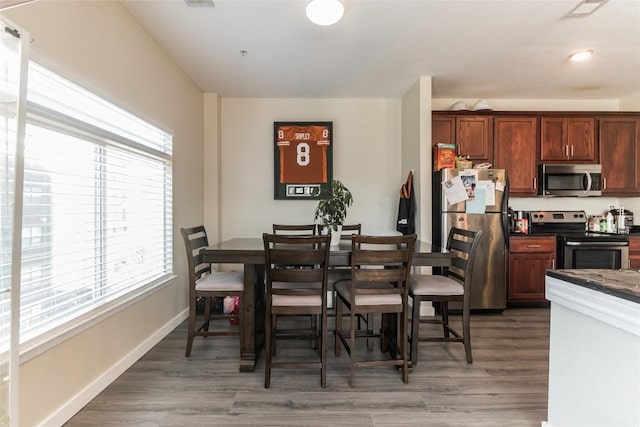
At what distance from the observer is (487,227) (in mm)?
3461

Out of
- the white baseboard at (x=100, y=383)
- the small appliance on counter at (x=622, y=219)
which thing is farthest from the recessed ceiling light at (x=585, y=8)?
the white baseboard at (x=100, y=383)

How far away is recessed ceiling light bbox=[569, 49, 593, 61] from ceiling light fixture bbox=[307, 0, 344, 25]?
2.37 meters

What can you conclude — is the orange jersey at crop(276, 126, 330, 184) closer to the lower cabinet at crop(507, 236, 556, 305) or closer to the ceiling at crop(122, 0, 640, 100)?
the ceiling at crop(122, 0, 640, 100)

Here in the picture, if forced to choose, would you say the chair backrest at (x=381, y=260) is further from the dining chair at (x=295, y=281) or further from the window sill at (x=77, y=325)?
the window sill at (x=77, y=325)

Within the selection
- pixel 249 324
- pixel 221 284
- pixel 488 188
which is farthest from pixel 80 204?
pixel 488 188

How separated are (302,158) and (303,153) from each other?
65 millimetres

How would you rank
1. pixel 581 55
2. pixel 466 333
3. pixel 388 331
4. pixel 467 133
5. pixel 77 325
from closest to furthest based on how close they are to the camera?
pixel 77 325
pixel 466 333
pixel 388 331
pixel 581 55
pixel 467 133

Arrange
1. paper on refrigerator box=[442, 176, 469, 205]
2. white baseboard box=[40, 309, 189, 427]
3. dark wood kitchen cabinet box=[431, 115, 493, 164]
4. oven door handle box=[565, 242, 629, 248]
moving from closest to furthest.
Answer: white baseboard box=[40, 309, 189, 427] < paper on refrigerator box=[442, 176, 469, 205] < oven door handle box=[565, 242, 629, 248] < dark wood kitchen cabinet box=[431, 115, 493, 164]

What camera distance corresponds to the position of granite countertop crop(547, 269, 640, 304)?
3.70ft

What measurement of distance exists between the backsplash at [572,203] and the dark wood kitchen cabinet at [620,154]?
0.82 feet

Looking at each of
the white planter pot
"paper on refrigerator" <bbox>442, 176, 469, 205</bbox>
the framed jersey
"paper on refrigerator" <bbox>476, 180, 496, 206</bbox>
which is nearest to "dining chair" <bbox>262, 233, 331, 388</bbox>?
the white planter pot

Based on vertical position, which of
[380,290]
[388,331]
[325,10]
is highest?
[325,10]

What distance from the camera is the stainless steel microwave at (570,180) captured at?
384 centimetres

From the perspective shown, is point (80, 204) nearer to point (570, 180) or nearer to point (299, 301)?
point (299, 301)
